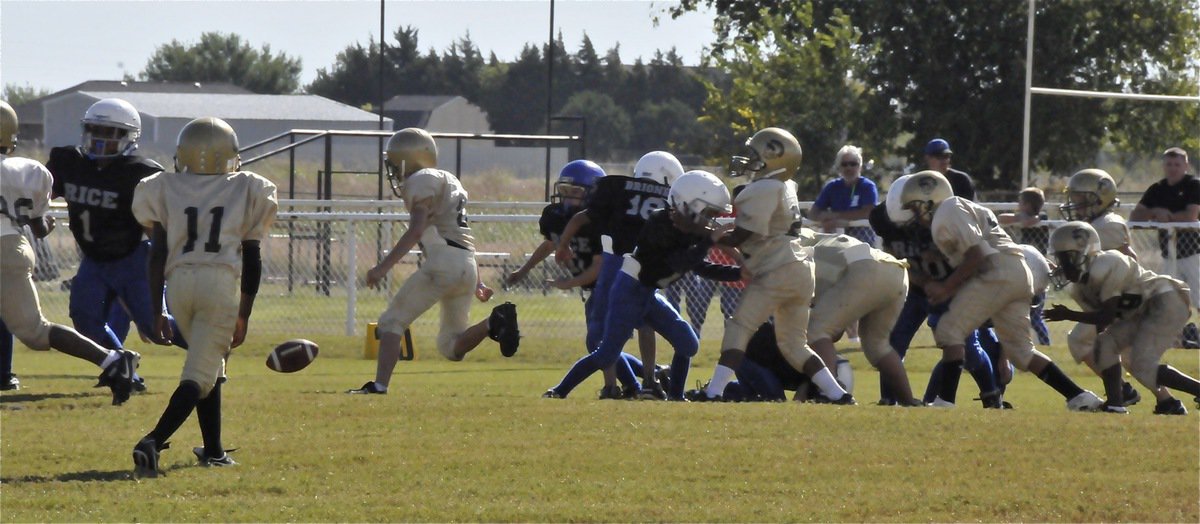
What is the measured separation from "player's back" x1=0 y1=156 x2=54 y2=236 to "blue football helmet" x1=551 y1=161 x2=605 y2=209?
3.41 meters

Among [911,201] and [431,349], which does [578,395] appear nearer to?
[911,201]

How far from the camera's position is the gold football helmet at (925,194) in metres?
10.2

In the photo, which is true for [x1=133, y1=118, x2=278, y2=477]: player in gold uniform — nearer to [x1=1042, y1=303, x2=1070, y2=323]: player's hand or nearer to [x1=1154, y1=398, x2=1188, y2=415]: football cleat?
[x1=1042, y1=303, x2=1070, y2=323]: player's hand

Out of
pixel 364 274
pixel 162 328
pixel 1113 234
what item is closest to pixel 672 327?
pixel 1113 234

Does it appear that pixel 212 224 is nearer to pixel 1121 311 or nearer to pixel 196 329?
pixel 196 329

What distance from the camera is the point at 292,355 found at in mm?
8125

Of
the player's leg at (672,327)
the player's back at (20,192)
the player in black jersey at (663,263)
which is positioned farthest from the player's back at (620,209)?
the player's back at (20,192)

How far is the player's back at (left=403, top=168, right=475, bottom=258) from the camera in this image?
992 cm

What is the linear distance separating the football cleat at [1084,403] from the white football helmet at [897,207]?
4.97 feet

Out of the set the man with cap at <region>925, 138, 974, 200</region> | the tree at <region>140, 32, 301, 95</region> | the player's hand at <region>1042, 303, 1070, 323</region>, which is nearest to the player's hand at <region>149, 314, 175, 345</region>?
the player's hand at <region>1042, 303, 1070, 323</region>

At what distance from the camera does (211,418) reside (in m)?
7.35

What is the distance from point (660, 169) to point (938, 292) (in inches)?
77.4

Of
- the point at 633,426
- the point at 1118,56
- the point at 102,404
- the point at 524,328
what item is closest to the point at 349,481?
the point at 633,426

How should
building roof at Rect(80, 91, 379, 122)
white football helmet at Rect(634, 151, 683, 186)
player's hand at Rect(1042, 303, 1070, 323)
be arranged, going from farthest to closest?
building roof at Rect(80, 91, 379, 122), white football helmet at Rect(634, 151, 683, 186), player's hand at Rect(1042, 303, 1070, 323)
